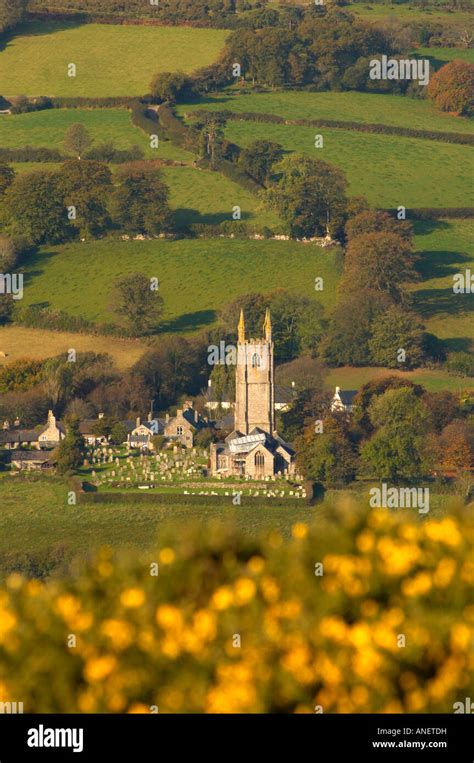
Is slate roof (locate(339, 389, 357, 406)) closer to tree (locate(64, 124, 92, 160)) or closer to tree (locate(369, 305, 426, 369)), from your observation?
tree (locate(369, 305, 426, 369))

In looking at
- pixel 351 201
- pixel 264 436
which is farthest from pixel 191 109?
pixel 264 436

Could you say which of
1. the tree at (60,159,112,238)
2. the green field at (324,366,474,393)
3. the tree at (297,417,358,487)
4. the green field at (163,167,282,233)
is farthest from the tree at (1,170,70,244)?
the tree at (297,417,358,487)

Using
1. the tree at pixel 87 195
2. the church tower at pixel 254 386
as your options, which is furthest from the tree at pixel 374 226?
the church tower at pixel 254 386

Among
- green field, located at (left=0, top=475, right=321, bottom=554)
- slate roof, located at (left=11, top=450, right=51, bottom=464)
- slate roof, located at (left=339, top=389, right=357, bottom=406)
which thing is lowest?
slate roof, located at (left=11, top=450, right=51, bottom=464)

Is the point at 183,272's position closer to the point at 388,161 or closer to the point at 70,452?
the point at 388,161

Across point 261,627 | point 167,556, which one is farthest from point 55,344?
point 261,627

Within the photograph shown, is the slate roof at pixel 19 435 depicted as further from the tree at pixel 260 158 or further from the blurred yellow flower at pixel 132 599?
the blurred yellow flower at pixel 132 599
